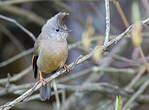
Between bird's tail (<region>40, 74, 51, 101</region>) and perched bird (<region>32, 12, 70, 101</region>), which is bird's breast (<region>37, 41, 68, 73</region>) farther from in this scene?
bird's tail (<region>40, 74, 51, 101</region>)

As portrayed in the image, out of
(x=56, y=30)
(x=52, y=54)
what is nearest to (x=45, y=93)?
(x=52, y=54)

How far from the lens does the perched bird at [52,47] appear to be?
3561mm

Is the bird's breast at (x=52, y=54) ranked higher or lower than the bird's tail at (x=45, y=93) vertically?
higher

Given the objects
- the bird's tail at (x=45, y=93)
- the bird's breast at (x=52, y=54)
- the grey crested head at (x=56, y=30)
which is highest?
the grey crested head at (x=56, y=30)

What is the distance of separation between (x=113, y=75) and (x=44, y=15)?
63.9 inches

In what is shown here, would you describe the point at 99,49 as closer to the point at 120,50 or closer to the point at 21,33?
the point at 120,50

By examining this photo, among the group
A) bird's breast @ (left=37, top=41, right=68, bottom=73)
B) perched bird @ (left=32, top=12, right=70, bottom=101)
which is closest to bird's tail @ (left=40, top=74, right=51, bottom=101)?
perched bird @ (left=32, top=12, right=70, bottom=101)

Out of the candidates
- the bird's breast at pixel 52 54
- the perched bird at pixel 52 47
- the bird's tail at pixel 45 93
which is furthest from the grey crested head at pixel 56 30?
the bird's tail at pixel 45 93

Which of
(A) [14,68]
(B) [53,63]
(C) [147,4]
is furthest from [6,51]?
(C) [147,4]

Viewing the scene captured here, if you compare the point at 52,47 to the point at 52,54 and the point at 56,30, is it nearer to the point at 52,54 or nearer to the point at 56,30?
the point at 52,54

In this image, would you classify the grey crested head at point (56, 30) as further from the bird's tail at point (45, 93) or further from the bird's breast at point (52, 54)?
the bird's tail at point (45, 93)

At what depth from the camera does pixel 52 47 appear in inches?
141

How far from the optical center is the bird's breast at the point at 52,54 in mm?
3553

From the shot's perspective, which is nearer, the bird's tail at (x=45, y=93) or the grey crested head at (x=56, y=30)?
the grey crested head at (x=56, y=30)
